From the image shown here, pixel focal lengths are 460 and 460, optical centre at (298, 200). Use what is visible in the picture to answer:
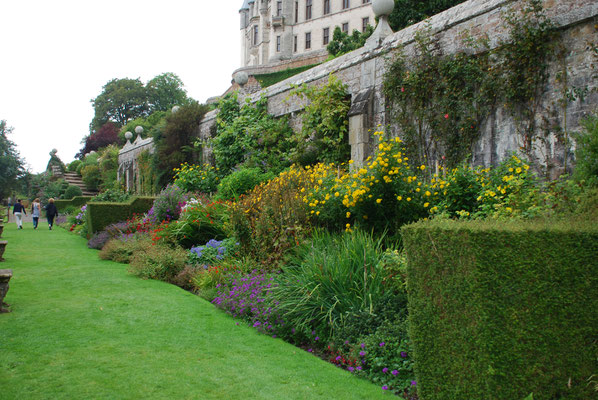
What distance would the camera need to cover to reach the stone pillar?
378 inches

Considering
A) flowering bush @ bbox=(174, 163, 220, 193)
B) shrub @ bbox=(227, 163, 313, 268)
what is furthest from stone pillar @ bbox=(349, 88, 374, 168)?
flowering bush @ bbox=(174, 163, 220, 193)

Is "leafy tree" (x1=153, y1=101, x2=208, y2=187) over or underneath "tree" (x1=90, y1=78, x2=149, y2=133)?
underneath

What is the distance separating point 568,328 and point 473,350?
1.76ft

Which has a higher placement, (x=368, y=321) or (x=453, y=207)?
(x=453, y=207)

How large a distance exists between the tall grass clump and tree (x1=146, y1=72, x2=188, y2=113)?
163 ft

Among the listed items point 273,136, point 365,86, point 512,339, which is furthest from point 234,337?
point 273,136

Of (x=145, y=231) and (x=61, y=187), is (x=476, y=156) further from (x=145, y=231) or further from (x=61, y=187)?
(x=61, y=187)

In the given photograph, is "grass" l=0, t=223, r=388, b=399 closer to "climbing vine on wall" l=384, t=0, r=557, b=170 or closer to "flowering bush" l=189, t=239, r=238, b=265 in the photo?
"flowering bush" l=189, t=239, r=238, b=265

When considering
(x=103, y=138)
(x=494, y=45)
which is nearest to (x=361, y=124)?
(x=494, y=45)

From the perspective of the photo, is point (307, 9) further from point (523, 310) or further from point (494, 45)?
point (523, 310)

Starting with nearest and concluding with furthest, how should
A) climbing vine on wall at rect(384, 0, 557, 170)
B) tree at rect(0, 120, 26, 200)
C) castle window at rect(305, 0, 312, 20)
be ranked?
climbing vine on wall at rect(384, 0, 557, 170), tree at rect(0, 120, 26, 200), castle window at rect(305, 0, 312, 20)

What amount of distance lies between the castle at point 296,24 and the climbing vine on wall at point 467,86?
31.3 meters

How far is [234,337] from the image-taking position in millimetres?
4730

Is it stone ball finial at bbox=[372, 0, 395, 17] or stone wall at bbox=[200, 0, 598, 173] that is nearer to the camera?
stone wall at bbox=[200, 0, 598, 173]
